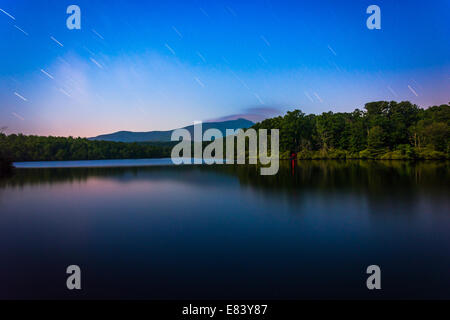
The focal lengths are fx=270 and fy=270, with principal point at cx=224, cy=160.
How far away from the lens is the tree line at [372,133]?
54.6 metres

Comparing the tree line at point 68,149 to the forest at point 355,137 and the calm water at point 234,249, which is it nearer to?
the forest at point 355,137

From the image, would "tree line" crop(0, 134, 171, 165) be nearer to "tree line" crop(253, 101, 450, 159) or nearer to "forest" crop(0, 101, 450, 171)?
"forest" crop(0, 101, 450, 171)

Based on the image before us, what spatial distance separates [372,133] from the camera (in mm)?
62812

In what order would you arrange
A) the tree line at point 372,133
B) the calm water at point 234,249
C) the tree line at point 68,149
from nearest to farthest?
the calm water at point 234,249 → the tree line at point 372,133 → the tree line at point 68,149

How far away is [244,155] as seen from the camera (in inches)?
3054

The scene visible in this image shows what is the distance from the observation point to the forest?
54731mm

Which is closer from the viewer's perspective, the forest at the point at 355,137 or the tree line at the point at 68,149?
the forest at the point at 355,137

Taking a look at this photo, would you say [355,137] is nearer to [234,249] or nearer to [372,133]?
[372,133]

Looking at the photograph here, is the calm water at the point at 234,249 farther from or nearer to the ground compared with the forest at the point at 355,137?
nearer to the ground

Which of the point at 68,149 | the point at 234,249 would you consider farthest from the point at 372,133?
the point at 68,149

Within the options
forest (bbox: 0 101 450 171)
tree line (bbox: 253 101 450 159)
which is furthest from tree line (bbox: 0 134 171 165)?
tree line (bbox: 253 101 450 159)

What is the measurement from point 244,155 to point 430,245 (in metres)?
70.6

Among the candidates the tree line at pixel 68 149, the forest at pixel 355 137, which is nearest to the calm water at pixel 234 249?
the forest at pixel 355 137
